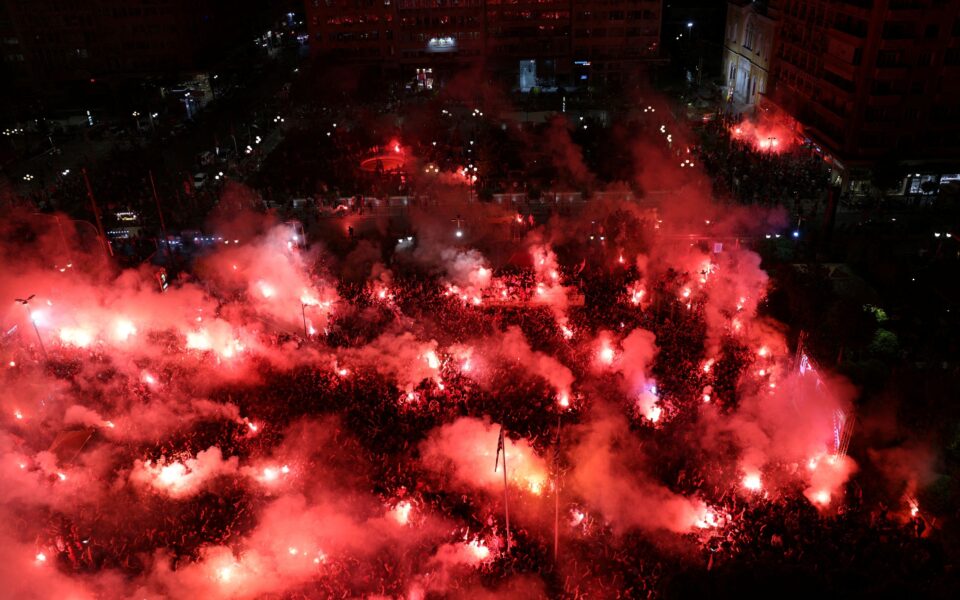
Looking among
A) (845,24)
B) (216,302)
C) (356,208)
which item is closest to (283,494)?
(216,302)

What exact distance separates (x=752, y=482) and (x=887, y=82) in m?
20.5

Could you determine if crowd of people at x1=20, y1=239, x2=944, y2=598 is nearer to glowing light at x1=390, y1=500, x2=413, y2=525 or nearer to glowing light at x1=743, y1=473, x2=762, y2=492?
glowing light at x1=390, y1=500, x2=413, y2=525

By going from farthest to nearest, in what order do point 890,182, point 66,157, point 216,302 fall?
point 66,157 < point 890,182 < point 216,302

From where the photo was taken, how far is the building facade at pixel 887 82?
26.0 m

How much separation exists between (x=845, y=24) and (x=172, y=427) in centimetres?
2883

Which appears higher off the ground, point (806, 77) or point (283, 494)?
point (806, 77)

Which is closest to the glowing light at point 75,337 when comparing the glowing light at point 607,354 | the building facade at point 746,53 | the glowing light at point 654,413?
the glowing light at point 607,354

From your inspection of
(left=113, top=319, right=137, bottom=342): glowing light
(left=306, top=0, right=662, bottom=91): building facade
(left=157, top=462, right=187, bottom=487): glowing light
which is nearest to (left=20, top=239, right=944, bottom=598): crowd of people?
(left=157, top=462, right=187, bottom=487): glowing light

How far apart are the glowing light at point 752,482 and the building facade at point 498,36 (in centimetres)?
3780

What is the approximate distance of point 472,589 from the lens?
39.9ft

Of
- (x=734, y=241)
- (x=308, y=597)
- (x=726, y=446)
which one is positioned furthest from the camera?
(x=734, y=241)

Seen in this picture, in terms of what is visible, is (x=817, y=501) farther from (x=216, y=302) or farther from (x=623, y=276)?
(x=216, y=302)

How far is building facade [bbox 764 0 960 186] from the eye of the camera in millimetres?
26016

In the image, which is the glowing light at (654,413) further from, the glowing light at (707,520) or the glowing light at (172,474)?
the glowing light at (172,474)
